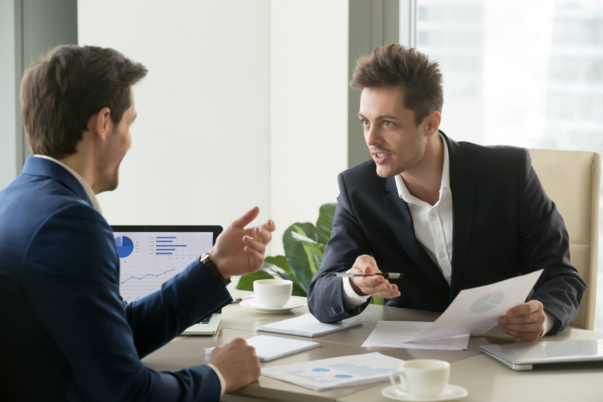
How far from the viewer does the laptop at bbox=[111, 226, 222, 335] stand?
5.65 feet

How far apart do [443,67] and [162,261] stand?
208 cm

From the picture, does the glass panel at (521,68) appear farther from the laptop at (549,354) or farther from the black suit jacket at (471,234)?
the laptop at (549,354)

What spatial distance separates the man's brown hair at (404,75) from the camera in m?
1.89

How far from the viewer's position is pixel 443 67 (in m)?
3.17

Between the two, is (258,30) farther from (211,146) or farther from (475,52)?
(475,52)

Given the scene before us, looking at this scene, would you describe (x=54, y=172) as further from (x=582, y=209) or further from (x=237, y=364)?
(x=582, y=209)

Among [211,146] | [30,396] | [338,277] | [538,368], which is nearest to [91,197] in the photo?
[30,396]

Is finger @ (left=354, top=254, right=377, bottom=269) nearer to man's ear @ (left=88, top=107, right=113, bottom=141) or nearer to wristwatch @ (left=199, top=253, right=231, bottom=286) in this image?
wristwatch @ (left=199, top=253, right=231, bottom=286)

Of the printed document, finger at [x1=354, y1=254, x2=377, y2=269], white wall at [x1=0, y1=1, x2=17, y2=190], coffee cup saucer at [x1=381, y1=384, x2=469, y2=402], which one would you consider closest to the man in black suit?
finger at [x1=354, y1=254, x2=377, y2=269]

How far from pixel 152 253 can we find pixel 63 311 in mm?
785

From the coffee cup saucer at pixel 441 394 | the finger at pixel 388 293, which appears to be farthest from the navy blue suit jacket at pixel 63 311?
the finger at pixel 388 293

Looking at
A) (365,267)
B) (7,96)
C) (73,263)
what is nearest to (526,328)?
(365,267)

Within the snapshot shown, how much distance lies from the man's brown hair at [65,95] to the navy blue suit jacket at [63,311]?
0.13 metres

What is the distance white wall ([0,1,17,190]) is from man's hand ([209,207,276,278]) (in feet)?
8.46
